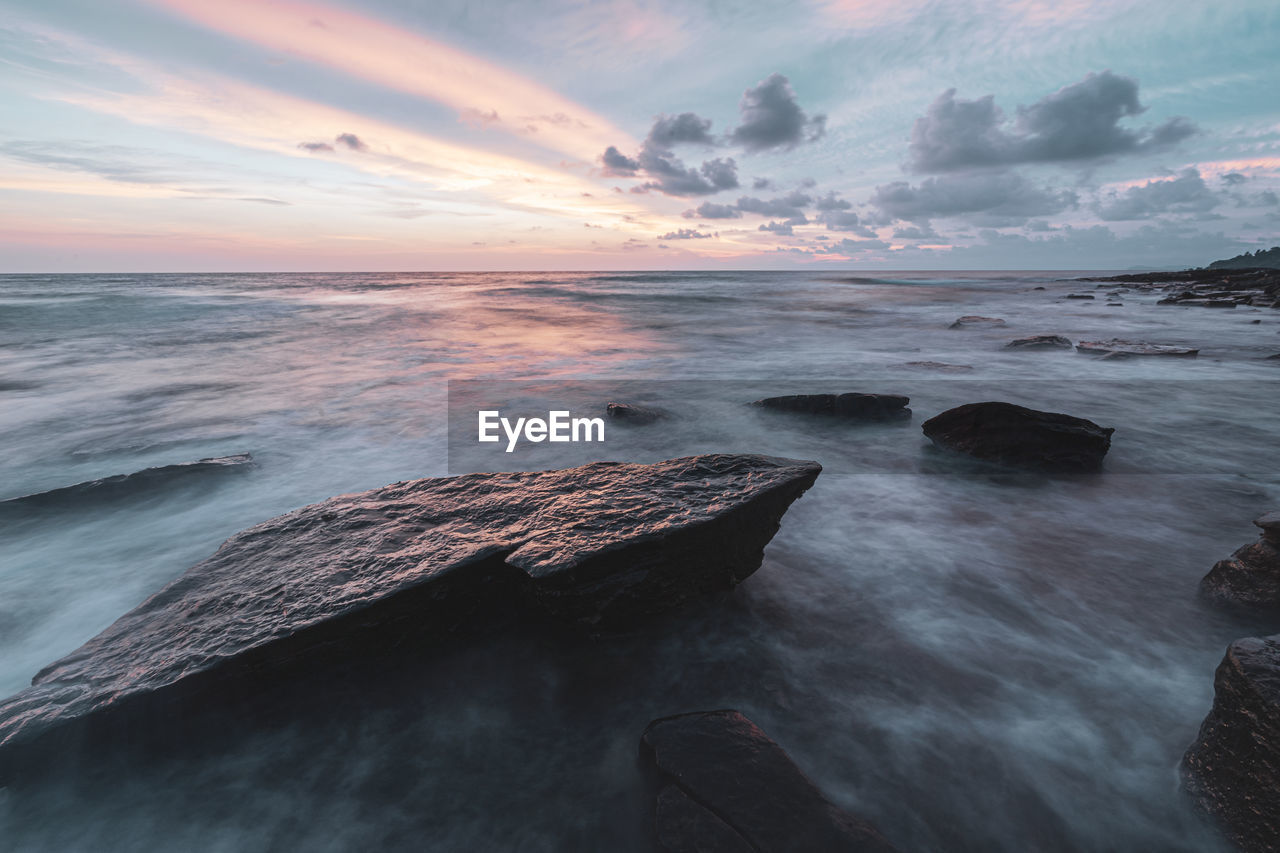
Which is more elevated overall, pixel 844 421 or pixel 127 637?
pixel 844 421

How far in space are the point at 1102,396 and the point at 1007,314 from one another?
Result: 18601 millimetres

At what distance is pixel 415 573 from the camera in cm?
261

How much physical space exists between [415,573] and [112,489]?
398 centimetres

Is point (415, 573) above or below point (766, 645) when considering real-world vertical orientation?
above

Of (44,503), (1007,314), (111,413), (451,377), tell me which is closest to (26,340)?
(111,413)

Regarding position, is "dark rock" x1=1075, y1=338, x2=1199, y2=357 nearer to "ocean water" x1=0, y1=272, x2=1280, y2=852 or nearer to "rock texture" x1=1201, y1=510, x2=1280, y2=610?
"ocean water" x1=0, y1=272, x2=1280, y2=852

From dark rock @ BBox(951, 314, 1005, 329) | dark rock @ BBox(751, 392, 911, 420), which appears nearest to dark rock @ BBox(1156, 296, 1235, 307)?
dark rock @ BBox(951, 314, 1005, 329)

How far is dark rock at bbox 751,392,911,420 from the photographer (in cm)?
683

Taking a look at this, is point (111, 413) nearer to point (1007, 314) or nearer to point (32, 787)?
point (32, 787)

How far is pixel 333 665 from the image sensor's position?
2512 millimetres

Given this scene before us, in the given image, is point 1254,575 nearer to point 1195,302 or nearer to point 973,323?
point 973,323

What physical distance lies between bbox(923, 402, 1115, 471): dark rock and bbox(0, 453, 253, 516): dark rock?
718cm

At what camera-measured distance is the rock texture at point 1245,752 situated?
5.65ft

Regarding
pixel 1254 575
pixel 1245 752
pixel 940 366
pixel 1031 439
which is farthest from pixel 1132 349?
pixel 1245 752
